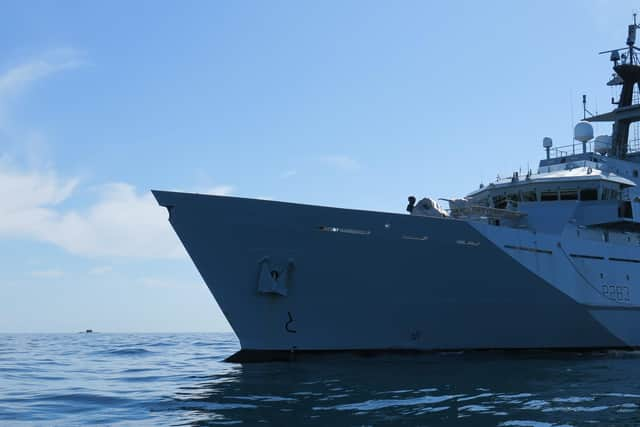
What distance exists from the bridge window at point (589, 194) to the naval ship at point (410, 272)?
0.03 meters

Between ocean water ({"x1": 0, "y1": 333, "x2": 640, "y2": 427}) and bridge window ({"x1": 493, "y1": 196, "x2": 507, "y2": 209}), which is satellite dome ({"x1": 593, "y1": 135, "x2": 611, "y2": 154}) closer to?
bridge window ({"x1": 493, "y1": 196, "x2": 507, "y2": 209})

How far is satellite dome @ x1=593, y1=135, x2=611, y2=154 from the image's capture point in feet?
92.0

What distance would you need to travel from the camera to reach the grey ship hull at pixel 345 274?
50.2 ft

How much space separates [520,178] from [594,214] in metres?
2.30

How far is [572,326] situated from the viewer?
724 inches

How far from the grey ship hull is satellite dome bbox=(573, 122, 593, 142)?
11.1 m

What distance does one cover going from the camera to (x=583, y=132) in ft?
85.6

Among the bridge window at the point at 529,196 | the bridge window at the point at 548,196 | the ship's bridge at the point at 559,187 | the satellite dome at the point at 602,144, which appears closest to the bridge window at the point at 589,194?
the ship's bridge at the point at 559,187

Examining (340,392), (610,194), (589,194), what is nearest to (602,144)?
(610,194)

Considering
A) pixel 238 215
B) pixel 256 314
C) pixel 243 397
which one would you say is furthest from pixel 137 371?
pixel 243 397

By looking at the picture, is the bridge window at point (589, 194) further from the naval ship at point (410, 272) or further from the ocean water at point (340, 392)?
the ocean water at point (340, 392)

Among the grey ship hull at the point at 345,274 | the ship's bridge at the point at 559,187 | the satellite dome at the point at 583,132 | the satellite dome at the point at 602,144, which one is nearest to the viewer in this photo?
the grey ship hull at the point at 345,274

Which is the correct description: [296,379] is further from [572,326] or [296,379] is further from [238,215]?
[572,326]

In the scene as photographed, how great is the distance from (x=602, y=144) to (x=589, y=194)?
10.4m
